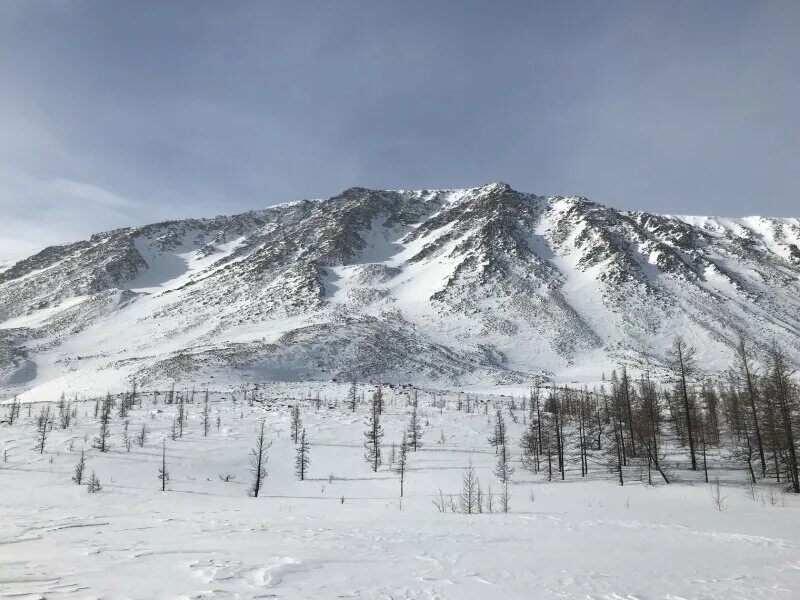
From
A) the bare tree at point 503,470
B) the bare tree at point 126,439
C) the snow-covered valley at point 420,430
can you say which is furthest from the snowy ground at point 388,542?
the bare tree at point 126,439

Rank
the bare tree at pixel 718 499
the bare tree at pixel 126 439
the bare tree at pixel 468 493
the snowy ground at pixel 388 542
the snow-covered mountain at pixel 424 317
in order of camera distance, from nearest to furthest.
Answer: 1. the snowy ground at pixel 388 542
2. the bare tree at pixel 718 499
3. the bare tree at pixel 468 493
4. the bare tree at pixel 126 439
5. the snow-covered mountain at pixel 424 317

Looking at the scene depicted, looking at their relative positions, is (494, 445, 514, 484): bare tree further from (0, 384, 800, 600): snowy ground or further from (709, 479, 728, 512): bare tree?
(709, 479, 728, 512): bare tree

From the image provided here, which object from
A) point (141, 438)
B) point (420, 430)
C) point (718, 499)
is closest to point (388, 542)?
point (718, 499)

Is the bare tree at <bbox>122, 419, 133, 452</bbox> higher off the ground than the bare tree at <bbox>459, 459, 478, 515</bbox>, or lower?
higher

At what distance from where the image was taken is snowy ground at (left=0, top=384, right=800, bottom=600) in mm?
8945

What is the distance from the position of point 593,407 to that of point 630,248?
141 meters

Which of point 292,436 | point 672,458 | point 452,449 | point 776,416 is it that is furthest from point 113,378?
point 776,416

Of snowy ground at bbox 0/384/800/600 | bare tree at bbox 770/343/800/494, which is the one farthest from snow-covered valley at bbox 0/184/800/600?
bare tree at bbox 770/343/800/494

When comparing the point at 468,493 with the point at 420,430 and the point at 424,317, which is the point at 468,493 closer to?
the point at 420,430

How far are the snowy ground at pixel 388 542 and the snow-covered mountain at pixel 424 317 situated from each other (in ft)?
244

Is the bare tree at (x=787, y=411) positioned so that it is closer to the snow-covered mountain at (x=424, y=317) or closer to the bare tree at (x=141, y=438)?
the bare tree at (x=141, y=438)

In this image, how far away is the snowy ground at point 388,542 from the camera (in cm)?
895

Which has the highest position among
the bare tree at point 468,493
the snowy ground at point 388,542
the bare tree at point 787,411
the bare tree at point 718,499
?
the bare tree at point 787,411

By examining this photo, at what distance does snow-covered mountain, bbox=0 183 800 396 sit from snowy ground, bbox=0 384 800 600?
74289 millimetres
